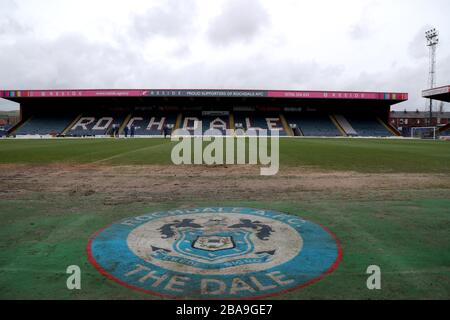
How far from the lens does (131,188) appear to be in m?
8.73

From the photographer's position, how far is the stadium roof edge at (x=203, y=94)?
50.0 metres

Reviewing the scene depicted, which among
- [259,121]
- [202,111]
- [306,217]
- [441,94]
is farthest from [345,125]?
[306,217]

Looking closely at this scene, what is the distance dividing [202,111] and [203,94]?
6345mm

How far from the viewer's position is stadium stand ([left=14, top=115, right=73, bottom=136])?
49094 mm

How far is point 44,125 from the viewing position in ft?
168

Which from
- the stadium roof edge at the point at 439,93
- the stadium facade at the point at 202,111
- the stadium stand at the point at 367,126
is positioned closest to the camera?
the stadium roof edge at the point at 439,93

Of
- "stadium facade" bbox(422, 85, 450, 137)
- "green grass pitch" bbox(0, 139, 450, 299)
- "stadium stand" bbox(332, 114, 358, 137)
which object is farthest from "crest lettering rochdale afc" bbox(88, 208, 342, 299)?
"stadium facade" bbox(422, 85, 450, 137)

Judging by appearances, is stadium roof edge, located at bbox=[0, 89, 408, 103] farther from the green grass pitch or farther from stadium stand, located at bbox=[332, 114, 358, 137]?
the green grass pitch

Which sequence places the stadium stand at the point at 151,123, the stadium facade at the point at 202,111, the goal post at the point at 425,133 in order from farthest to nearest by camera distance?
the stadium facade at the point at 202,111, the stadium stand at the point at 151,123, the goal post at the point at 425,133

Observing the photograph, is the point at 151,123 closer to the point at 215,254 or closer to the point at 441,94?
the point at 441,94

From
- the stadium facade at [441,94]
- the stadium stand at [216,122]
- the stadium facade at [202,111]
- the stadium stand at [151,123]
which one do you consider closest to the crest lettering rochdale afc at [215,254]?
the stadium stand at [216,122]

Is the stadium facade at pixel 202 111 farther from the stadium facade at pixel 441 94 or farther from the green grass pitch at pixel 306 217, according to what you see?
the green grass pitch at pixel 306 217

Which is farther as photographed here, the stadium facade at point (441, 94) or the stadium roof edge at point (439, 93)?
the stadium facade at point (441, 94)
